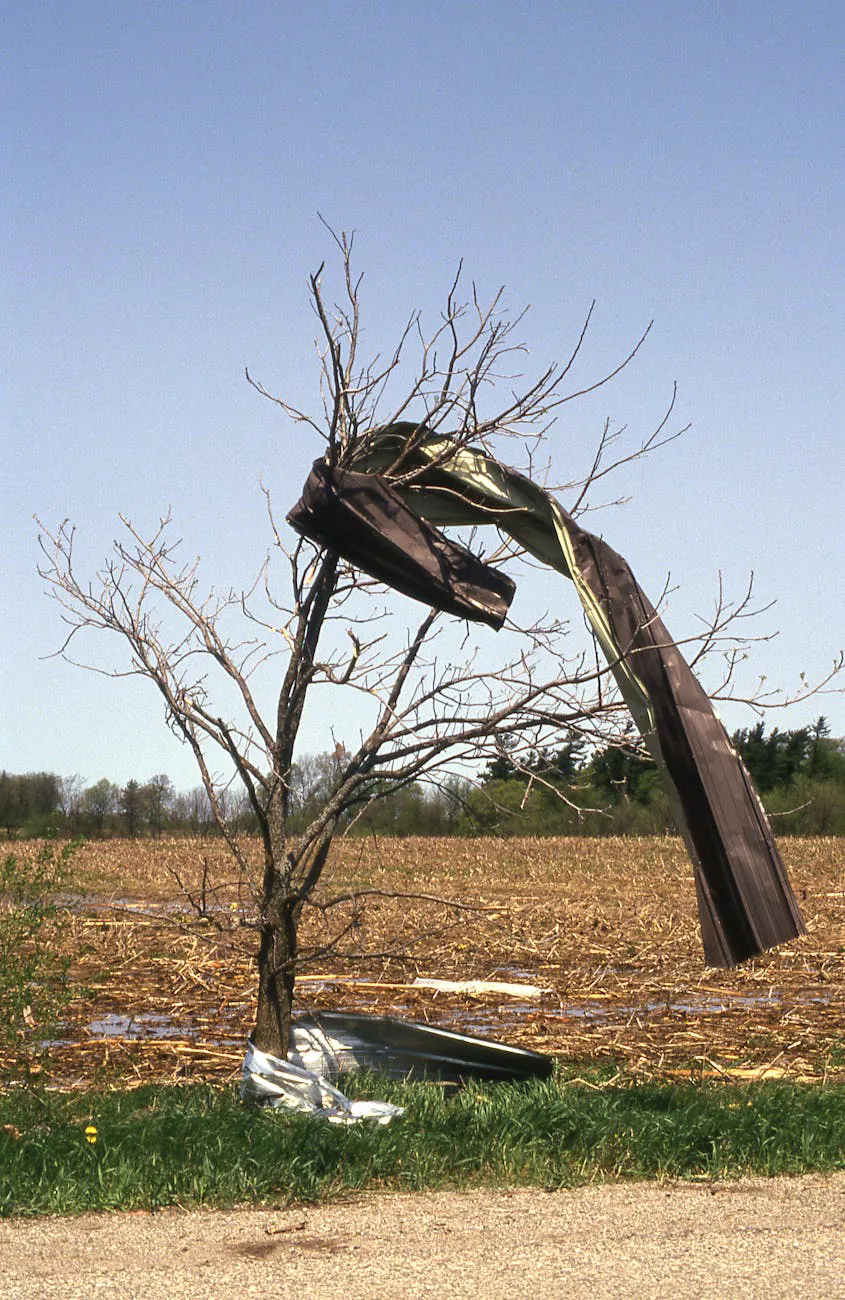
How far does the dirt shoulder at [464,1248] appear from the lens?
15.6 feet

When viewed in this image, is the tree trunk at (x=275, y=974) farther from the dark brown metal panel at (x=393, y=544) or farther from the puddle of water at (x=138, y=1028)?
the puddle of water at (x=138, y=1028)

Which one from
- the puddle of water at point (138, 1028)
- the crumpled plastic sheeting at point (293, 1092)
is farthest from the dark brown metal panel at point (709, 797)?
the puddle of water at point (138, 1028)

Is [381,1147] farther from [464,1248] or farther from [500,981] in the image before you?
[500,981]

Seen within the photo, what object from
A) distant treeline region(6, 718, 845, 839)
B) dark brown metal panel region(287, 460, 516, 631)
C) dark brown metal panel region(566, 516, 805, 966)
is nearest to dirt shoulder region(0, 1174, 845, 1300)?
dark brown metal panel region(566, 516, 805, 966)

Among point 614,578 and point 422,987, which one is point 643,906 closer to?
point 422,987

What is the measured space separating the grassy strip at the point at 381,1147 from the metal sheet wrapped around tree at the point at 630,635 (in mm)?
945

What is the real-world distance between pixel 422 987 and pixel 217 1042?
284cm

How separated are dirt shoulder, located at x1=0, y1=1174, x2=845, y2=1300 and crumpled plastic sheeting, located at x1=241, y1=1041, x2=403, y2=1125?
120 centimetres

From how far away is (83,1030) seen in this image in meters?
10.1

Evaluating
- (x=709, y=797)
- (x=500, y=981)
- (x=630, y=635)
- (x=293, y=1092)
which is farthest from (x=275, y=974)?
(x=500, y=981)

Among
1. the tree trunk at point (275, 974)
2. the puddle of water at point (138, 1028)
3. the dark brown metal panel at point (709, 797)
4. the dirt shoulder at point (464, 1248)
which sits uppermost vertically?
the dark brown metal panel at point (709, 797)

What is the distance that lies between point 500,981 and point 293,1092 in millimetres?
5823

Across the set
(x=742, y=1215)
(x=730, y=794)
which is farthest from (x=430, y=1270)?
(x=730, y=794)

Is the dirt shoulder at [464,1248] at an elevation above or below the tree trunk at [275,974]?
below
